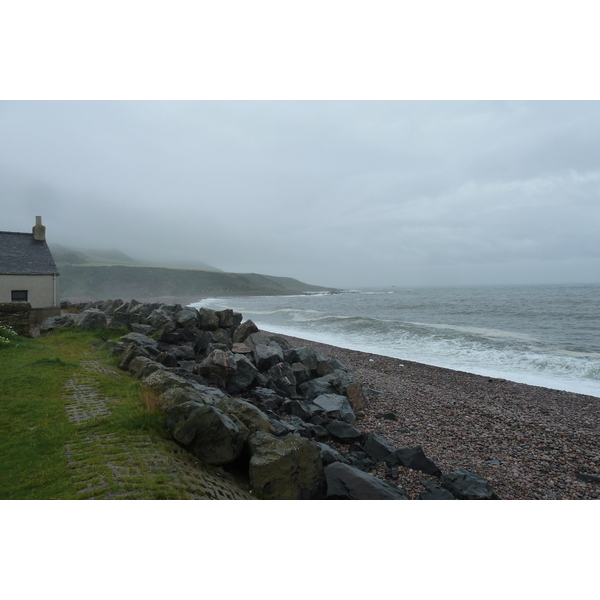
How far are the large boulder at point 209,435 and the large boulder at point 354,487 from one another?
1.57 m

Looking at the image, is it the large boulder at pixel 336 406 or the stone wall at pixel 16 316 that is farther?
the stone wall at pixel 16 316

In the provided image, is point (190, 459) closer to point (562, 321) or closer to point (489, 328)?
point (489, 328)

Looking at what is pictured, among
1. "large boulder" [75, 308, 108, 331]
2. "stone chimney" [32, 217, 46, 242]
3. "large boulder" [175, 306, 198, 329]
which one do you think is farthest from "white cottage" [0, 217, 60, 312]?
"large boulder" [175, 306, 198, 329]

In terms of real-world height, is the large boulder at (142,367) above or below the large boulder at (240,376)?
above

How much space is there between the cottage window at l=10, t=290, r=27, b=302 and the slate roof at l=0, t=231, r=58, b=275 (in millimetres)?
1149

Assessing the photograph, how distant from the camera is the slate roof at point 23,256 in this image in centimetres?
2157

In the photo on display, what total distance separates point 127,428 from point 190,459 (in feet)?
4.40

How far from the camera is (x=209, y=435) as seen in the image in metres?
5.62

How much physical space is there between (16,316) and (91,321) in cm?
258

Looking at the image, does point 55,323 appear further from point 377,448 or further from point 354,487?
point 354,487

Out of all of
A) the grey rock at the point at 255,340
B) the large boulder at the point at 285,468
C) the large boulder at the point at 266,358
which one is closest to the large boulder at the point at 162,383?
the large boulder at the point at 285,468

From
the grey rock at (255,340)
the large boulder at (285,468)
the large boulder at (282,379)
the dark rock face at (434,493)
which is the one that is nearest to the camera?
the large boulder at (285,468)

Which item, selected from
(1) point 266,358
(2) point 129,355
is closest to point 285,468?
(1) point 266,358

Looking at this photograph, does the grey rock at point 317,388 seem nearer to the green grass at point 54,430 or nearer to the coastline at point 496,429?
the coastline at point 496,429
